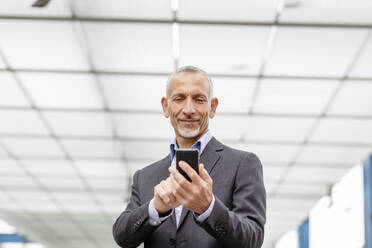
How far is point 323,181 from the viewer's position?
9695mm

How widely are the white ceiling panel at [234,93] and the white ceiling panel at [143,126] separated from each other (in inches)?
32.5

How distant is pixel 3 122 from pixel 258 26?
3714 millimetres

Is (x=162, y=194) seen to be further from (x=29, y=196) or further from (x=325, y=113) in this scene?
(x=29, y=196)

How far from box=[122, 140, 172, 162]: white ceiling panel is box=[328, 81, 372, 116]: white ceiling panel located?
7.36ft

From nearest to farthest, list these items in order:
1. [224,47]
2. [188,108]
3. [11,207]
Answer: [188,108] < [224,47] < [11,207]

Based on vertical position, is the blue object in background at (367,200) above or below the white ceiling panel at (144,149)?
below

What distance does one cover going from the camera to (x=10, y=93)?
649 centimetres

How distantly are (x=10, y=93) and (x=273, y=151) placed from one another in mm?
3446

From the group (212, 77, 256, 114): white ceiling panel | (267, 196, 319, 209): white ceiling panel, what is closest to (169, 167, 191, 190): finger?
(212, 77, 256, 114): white ceiling panel

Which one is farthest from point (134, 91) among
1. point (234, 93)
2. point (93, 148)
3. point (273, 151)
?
point (273, 151)

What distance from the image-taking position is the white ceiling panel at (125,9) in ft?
15.1

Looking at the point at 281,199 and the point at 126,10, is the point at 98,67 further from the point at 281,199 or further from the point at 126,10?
the point at 281,199

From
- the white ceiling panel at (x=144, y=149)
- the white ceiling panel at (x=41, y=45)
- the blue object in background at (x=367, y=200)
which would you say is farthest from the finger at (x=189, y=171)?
the blue object in background at (x=367, y=200)

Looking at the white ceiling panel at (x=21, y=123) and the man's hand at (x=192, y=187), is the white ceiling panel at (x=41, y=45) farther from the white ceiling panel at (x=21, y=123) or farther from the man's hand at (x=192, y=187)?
the man's hand at (x=192, y=187)
